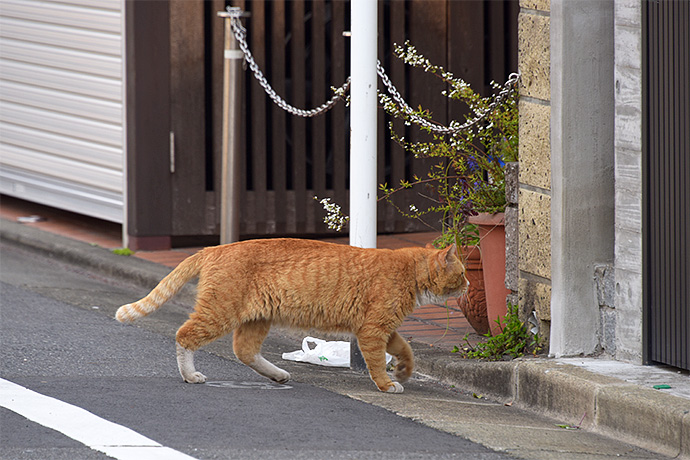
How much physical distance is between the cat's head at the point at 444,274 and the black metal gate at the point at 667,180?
3.03 feet

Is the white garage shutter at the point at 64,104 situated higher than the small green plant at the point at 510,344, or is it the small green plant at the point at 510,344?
the white garage shutter at the point at 64,104

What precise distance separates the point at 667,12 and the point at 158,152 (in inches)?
197

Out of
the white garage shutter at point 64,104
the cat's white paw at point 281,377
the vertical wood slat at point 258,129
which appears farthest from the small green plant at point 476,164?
the white garage shutter at point 64,104

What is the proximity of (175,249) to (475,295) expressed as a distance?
11.9 feet

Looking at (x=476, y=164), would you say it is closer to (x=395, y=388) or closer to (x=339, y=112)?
(x=395, y=388)

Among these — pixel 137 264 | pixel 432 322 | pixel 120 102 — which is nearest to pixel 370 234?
pixel 432 322

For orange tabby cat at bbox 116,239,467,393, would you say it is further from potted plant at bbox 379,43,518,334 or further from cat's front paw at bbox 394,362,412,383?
potted plant at bbox 379,43,518,334

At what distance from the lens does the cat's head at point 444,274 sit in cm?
538

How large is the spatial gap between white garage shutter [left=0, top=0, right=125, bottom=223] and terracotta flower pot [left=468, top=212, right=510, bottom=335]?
160 inches

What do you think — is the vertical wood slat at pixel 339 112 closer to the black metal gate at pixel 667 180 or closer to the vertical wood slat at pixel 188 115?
the vertical wood slat at pixel 188 115

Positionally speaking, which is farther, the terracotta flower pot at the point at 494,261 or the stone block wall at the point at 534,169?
the terracotta flower pot at the point at 494,261

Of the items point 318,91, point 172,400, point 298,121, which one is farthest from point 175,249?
point 172,400

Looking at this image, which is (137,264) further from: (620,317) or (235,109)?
(620,317)

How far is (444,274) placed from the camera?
17.7 feet
